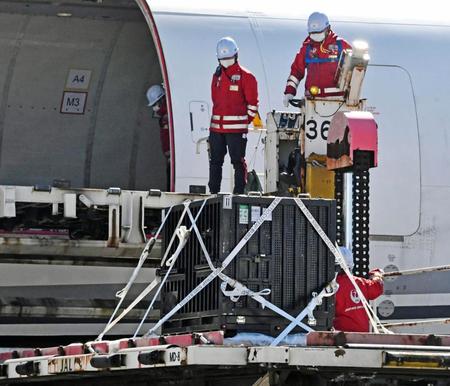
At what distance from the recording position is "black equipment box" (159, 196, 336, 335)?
455 inches

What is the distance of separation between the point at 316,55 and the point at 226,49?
1.03m

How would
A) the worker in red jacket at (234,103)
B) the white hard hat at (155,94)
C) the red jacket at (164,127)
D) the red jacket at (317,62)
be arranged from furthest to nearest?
the white hard hat at (155,94)
the red jacket at (164,127)
the worker in red jacket at (234,103)
the red jacket at (317,62)

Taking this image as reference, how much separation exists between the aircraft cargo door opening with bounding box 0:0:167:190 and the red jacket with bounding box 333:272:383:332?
768cm

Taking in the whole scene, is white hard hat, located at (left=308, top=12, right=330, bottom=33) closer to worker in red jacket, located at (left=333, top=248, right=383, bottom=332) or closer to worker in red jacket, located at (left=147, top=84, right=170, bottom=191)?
worker in red jacket, located at (left=147, top=84, right=170, bottom=191)

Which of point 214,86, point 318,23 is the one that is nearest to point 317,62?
point 318,23

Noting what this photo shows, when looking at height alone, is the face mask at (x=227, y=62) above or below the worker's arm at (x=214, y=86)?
above

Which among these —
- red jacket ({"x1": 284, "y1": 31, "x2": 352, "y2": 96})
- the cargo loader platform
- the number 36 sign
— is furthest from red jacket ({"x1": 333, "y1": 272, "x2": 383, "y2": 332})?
red jacket ({"x1": 284, "y1": 31, "x2": 352, "y2": 96})

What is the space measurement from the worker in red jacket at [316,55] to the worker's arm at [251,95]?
1.40ft

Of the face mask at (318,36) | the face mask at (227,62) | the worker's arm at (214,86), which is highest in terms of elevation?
the face mask at (318,36)

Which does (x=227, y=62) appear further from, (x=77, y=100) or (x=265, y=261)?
(x=265, y=261)

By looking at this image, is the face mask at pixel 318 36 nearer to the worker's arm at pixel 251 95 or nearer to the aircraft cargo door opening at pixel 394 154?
the worker's arm at pixel 251 95

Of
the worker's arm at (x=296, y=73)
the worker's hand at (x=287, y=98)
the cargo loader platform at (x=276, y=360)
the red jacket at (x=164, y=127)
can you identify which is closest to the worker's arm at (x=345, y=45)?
the worker's arm at (x=296, y=73)

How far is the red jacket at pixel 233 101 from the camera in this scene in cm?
1596

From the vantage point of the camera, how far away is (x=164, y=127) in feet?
60.7
